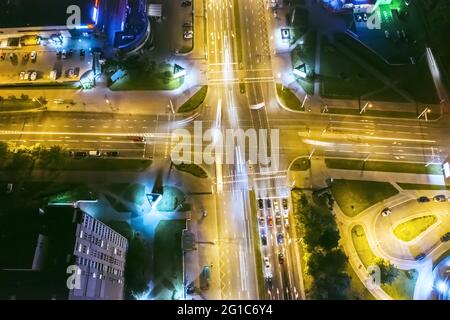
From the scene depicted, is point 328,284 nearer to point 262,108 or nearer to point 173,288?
point 173,288

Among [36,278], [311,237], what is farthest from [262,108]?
[36,278]

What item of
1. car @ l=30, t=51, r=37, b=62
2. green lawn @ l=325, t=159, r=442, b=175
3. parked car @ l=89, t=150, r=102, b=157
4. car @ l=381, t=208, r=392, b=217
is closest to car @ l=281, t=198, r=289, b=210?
green lawn @ l=325, t=159, r=442, b=175

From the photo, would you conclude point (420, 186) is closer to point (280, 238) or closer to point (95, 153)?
point (280, 238)

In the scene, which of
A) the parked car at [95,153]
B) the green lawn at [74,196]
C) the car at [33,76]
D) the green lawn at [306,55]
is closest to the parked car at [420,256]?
the green lawn at [306,55]

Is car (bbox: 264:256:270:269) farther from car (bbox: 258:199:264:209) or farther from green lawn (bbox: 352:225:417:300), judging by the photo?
green lawn (bbox: 352:225:417:300)

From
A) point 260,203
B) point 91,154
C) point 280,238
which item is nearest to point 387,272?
point 280,238
